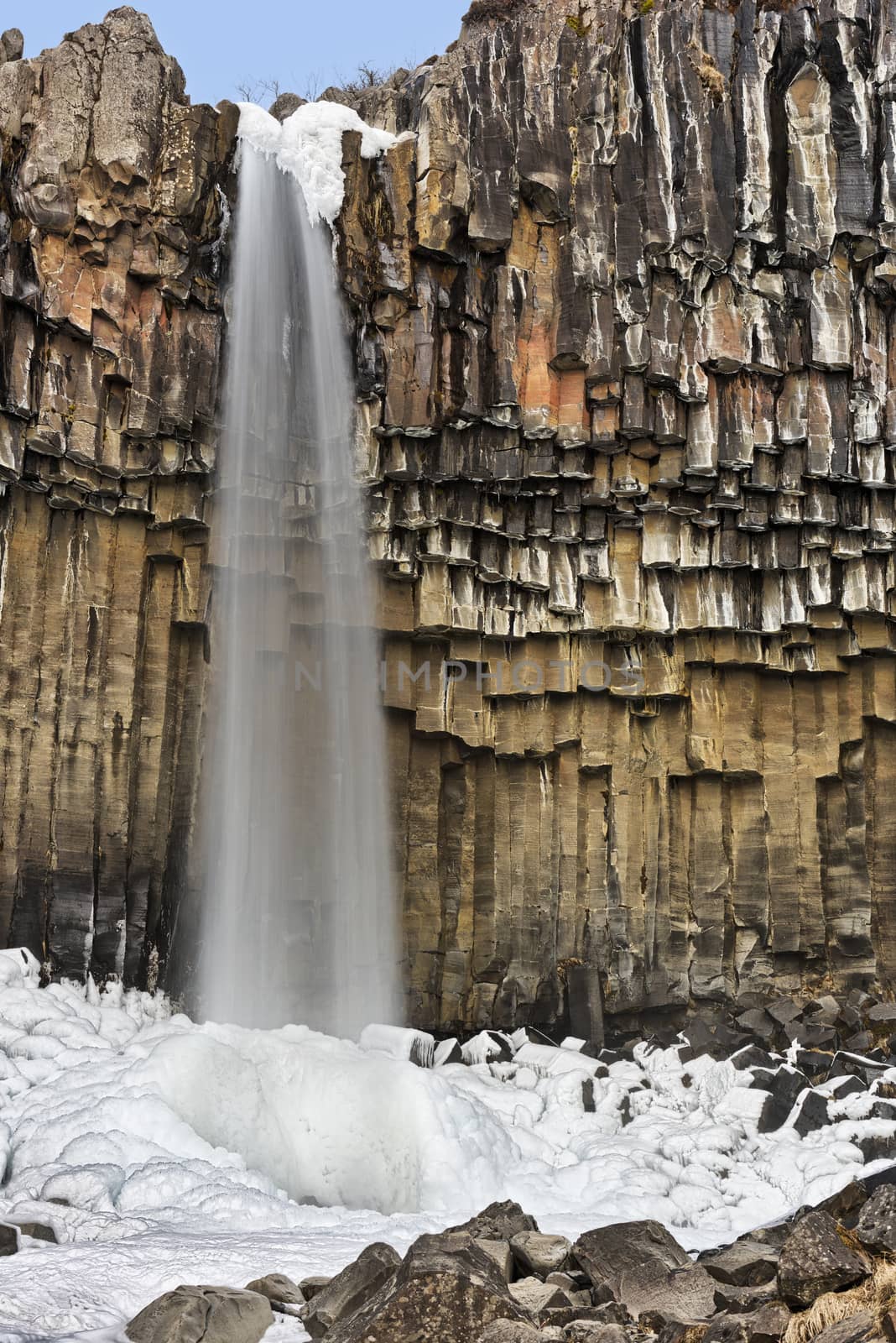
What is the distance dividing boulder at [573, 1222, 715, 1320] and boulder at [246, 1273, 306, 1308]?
1.69 meters

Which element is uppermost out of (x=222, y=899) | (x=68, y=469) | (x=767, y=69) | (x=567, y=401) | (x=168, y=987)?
(x=767, y=69)

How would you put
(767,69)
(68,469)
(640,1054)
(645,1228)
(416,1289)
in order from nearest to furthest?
(416,1289)
(645,1228)
(68,469)
(640,1054)
(767,69)

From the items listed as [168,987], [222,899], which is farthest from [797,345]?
[168,987]

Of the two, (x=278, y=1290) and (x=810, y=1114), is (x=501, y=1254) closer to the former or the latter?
(x=278, y=1290)

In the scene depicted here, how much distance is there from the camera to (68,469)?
14750 mm

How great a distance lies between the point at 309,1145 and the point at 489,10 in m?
16.3

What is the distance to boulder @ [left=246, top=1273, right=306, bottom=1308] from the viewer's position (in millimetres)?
7512

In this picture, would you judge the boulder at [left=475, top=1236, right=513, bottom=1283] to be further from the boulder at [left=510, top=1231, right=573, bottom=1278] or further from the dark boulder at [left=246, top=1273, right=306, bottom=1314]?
the dark boulder at [left=246, top=1273, right=306, bottom=1314]

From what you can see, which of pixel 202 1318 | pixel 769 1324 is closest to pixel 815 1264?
pixel 769 1324

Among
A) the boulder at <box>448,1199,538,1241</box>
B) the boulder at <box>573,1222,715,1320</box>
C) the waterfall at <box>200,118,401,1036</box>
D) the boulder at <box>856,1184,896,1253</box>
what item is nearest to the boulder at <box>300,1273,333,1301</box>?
the boulder at <box>448,1199,538,1241</box>

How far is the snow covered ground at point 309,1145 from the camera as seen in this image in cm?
880

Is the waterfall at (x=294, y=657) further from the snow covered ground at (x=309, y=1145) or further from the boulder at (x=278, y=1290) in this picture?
the boulder at (x=278, y=1290)

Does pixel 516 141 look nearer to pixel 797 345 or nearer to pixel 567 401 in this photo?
pixel 567 401

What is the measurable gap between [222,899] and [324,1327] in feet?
28.4
